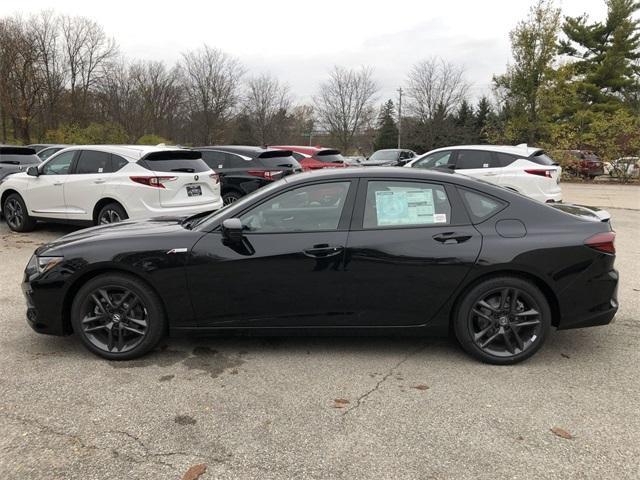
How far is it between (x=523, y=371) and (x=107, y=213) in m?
6.67

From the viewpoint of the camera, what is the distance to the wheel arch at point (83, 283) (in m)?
3.79

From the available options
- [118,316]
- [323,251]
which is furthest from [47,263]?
[323,251]

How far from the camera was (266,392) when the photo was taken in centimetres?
338

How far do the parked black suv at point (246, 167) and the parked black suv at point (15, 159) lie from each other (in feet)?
15.9

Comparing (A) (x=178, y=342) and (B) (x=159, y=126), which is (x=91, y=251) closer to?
(A) (x=178, y=342)

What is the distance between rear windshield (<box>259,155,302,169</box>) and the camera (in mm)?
10484

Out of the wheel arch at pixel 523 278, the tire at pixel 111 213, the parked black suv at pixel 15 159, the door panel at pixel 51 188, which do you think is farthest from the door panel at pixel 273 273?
the parked black suv at pixel 15 159

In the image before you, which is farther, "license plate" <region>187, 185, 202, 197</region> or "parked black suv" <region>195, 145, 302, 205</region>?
"parked black suv" <region>195, 145, 302, 205</region>

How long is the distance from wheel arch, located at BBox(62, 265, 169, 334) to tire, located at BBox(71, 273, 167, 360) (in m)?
0.02

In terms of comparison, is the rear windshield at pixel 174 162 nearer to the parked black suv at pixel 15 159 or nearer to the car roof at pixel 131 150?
the car roof at pixel 131 150

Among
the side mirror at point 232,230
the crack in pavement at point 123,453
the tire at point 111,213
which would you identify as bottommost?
the crack in pavement at point 123,453

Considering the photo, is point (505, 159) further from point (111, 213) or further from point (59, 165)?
point (59, 165)

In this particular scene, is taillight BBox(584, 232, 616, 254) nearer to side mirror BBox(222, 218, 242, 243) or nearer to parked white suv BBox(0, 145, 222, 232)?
side mirror BBox(222, 218, 242, 243)

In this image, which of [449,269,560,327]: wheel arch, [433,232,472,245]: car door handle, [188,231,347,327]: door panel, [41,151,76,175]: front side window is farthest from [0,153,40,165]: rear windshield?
[449,269,560,327]: wheel arch
